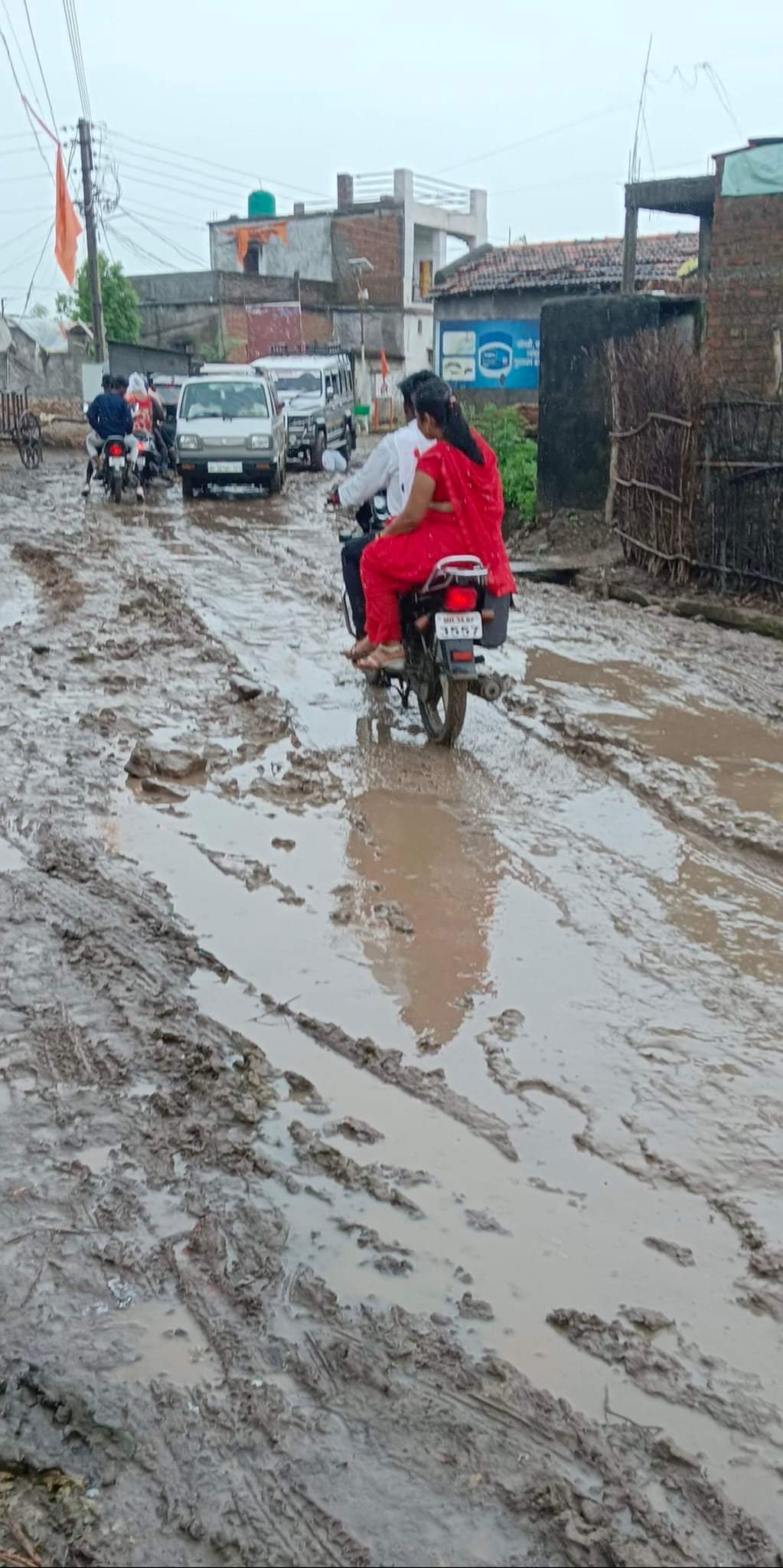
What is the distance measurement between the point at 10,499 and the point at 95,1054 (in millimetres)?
16128

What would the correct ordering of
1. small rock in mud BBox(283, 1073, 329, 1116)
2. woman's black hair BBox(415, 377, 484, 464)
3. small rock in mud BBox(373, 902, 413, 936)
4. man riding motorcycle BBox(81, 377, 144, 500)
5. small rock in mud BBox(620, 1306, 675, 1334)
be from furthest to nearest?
man riding motorcycle BBox(81, 377, 144, 500) → woman's black hair BBox(415, 377, 484, 464) → small rock in mud BBox(373, 902, 413, 936) → small rock in mud BBox(283, 1073, 329, 1116) → small rock in mud BBox(620, 1306, 675, 1334)

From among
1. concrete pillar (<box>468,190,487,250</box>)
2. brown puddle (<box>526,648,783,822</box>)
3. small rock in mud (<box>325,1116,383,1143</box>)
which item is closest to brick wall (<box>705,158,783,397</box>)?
brown puddle (<box>526,648,783,822</box>)

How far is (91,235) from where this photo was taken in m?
34.6

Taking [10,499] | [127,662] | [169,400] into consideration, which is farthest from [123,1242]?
[169,400]

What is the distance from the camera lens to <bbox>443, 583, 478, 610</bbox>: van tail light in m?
6.23

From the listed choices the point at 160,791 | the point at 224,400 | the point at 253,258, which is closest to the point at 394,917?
the point at 160,791

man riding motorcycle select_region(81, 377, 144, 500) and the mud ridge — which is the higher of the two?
man riding motorcycle select_region(81, 377, 144, 500)

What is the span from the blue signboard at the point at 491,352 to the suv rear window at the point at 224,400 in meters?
6.87

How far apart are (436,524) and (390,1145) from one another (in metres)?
3.74

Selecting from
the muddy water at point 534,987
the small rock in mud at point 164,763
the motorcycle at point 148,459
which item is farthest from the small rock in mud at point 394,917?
the motorcycle at point 148,459

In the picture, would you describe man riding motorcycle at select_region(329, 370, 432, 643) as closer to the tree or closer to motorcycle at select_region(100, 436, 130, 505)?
motorcycle at select_region(100, 436, 130, 505)

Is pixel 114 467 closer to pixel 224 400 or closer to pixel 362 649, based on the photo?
pixel 224 400

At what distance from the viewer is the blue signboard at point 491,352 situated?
25.3m

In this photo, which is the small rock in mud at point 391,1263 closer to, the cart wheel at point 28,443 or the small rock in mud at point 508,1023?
the small rock in mud at point 508,1023
